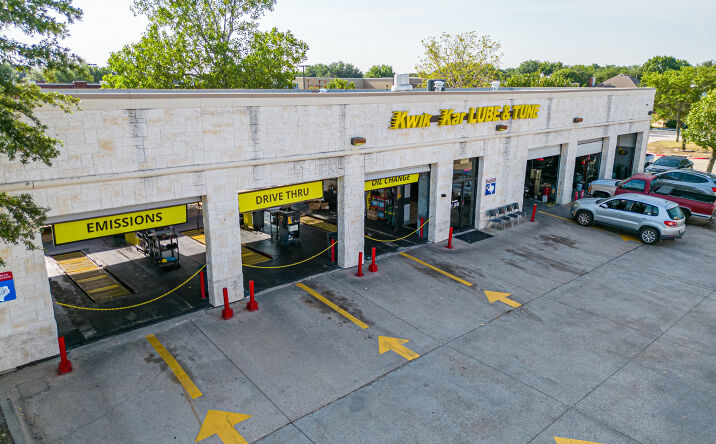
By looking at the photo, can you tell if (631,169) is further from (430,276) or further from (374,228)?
(430,276)

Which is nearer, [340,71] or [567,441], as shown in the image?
[567,441]

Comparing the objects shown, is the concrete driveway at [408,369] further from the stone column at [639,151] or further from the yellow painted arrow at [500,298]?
the stone column at [639,151]

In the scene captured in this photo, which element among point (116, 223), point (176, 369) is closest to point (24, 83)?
point (116, 223)

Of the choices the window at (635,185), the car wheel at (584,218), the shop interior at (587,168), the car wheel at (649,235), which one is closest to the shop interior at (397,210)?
the car wheel at (584,218)

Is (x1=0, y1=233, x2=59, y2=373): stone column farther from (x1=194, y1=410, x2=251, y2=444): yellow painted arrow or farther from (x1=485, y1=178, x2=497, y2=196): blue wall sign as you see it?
(x1=485, y1=178, x2=497, y2=196): blue wall sign

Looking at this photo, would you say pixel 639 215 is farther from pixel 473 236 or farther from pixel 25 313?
pixel 25 313

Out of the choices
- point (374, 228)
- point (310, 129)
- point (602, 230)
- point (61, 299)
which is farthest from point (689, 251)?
point (61, 299)

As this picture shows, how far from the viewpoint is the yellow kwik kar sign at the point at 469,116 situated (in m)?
17.2

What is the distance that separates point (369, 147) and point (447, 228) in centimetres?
587

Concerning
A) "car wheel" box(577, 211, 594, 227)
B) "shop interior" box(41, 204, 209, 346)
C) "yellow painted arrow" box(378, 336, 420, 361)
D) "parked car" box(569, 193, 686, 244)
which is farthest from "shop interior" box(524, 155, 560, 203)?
"shop interior" box(41, 204, 209, 346)

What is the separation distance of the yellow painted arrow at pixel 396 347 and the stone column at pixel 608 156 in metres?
23.7

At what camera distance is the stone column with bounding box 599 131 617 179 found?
95.0 ft

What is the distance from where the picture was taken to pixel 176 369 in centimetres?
1066

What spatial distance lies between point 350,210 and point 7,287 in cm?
1003
